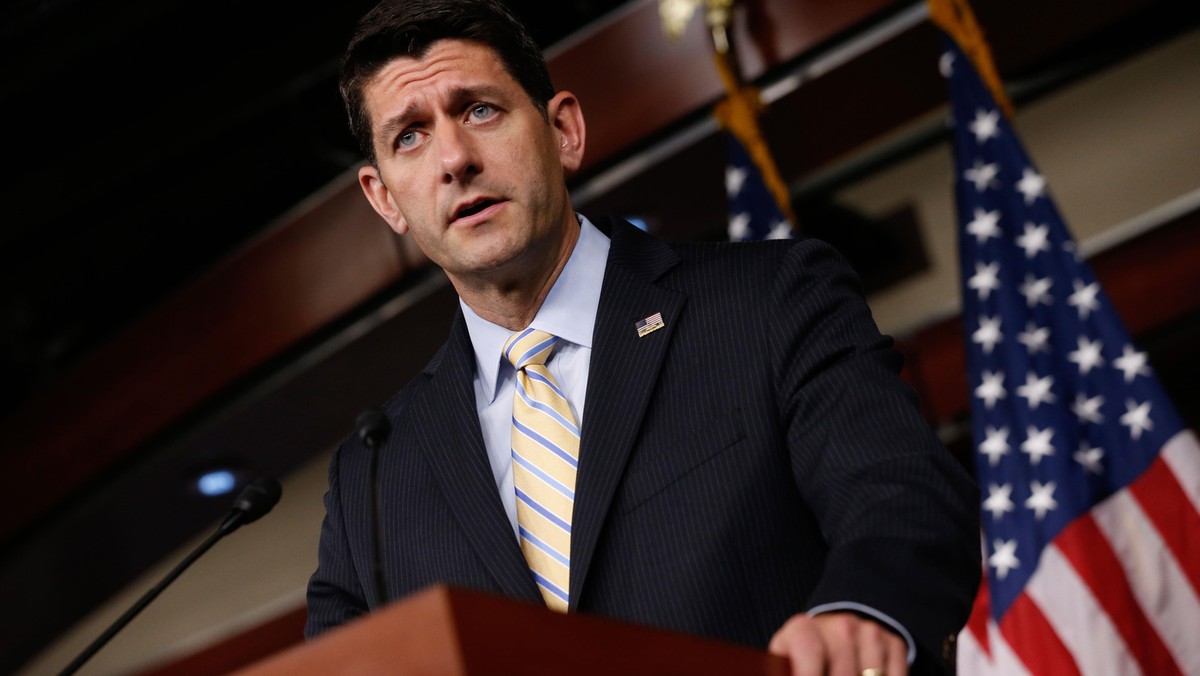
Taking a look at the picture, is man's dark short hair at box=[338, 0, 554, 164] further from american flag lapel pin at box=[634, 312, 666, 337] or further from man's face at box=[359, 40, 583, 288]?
american flag lapel pin at box=[634, 312, 666, 337]

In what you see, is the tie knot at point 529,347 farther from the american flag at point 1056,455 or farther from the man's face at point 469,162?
the american flag at point 1056,455

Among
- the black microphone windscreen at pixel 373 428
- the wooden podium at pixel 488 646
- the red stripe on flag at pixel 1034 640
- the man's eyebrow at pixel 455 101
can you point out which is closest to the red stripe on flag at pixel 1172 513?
the red stripe on flag at pixel 1034 640

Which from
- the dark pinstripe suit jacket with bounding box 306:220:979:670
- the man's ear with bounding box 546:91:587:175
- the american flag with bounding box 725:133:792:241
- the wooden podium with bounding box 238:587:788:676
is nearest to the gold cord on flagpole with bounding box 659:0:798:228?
the american flag with bounding box 725:133:792:241

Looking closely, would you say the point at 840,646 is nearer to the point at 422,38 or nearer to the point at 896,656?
the point at 896,656

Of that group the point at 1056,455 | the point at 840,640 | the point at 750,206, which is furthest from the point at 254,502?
the point at 750,206

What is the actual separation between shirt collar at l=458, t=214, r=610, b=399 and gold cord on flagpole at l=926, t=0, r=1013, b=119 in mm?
2228

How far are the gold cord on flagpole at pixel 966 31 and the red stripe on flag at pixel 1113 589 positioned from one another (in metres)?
1.21

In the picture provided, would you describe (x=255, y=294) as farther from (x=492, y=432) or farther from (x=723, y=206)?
(x=492, y=432)

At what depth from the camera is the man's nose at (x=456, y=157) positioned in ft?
4.75

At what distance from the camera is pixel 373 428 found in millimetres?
1323

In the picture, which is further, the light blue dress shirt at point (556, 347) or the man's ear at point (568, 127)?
the man's ear at point (568, 127)

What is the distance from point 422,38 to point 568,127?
26 centimetres

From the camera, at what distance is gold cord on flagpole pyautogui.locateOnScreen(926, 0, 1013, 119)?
3422 mm

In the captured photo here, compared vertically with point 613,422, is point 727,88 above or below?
above
